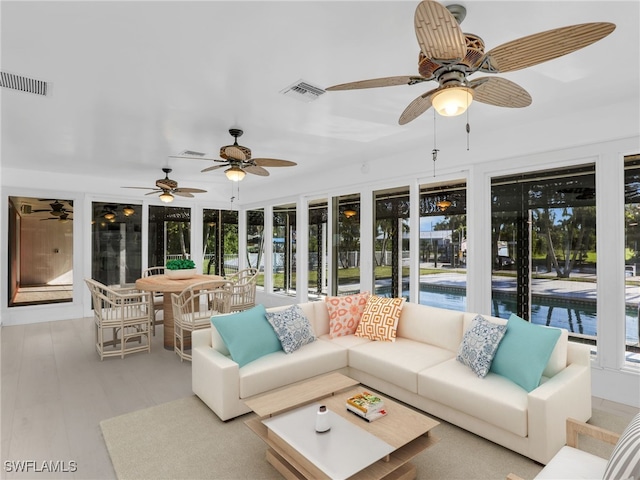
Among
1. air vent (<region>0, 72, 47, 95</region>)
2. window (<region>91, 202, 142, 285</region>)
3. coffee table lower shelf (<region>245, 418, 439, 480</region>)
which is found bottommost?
coffee table lower shelf (<region>245, 418, 439, 480</region>)

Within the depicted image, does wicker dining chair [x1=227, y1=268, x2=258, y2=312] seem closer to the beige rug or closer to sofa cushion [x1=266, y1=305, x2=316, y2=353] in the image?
sofa cushion [x1=266, y1=305, x2=316, y2=353]

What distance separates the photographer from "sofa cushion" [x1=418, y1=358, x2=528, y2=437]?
2391 mm

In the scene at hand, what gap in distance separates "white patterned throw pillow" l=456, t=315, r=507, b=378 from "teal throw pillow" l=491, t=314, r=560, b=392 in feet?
0.20

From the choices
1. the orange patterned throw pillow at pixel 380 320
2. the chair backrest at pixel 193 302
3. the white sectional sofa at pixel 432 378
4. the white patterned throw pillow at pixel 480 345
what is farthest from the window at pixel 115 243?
the white patterned throw pillow at pixel 480 345

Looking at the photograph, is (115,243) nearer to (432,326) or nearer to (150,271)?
(150,271)

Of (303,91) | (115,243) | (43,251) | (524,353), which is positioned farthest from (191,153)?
(524,353)

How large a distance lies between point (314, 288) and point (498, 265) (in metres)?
3.72

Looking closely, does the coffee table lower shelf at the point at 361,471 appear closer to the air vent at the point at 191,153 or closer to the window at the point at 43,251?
the air vent at the point at 191,153

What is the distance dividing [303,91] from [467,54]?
1.57m

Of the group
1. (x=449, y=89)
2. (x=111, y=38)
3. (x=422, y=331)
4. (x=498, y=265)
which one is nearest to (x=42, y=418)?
(x=111, y=38)

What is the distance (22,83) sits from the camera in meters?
2.90

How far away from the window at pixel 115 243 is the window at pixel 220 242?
1453mm

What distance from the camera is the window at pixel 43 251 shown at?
21.6 ft

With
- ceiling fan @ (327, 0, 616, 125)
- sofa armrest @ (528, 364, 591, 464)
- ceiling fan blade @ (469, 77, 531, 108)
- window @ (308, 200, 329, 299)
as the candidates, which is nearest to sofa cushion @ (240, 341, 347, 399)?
sofa armrest @ (528, 364, 591, 464)
